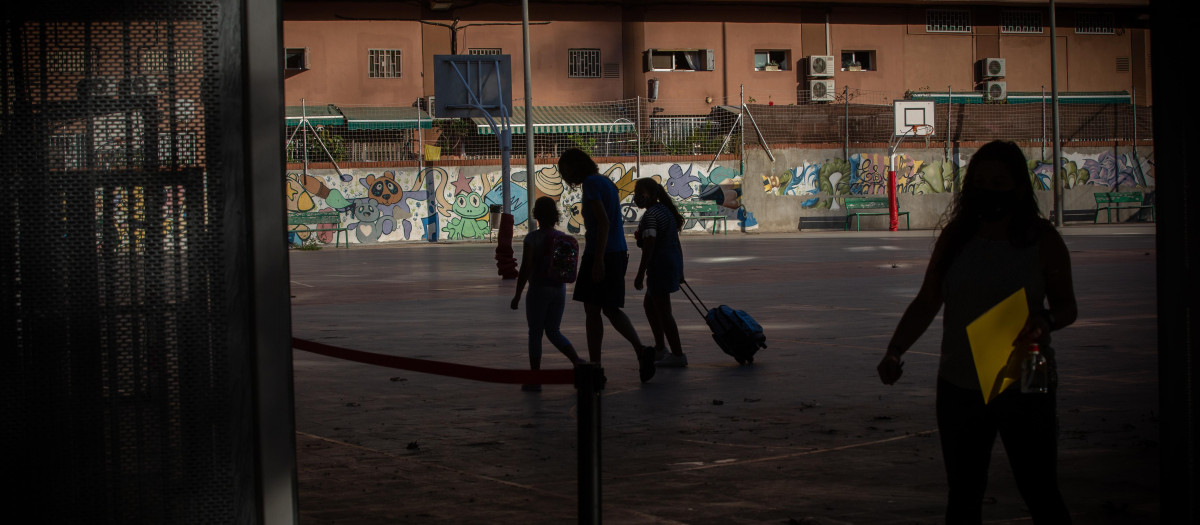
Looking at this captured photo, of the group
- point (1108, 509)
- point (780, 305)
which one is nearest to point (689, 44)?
point (780, 305)

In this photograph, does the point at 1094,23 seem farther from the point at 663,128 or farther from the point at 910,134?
the point at 663,128

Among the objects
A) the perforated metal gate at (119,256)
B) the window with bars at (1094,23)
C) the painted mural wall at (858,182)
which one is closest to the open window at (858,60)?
the painted mural wall at (858,182)

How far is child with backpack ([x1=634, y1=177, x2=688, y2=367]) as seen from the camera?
872 centimetres

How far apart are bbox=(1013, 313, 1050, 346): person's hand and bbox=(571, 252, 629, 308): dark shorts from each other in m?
4.54

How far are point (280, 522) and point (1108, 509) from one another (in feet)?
10.2

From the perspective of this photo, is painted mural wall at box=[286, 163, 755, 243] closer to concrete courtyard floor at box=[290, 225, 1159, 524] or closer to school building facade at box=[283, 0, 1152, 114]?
school building facade at box=[283, 0, 1152, 114]

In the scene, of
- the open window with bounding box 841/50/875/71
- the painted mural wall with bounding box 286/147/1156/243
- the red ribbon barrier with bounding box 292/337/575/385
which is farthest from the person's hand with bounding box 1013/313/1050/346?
the open window with bounding box 841/50/875/71

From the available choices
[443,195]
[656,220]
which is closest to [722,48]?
[443,195]

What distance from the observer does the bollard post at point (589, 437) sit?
3.67 metres

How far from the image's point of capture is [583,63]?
4350 centimetres

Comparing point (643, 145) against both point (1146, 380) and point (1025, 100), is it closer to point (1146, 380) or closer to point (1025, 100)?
point (1025, 100)

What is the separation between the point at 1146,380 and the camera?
7.65m

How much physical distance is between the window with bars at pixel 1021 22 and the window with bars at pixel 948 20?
1.45m

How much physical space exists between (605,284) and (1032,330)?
4695mm
